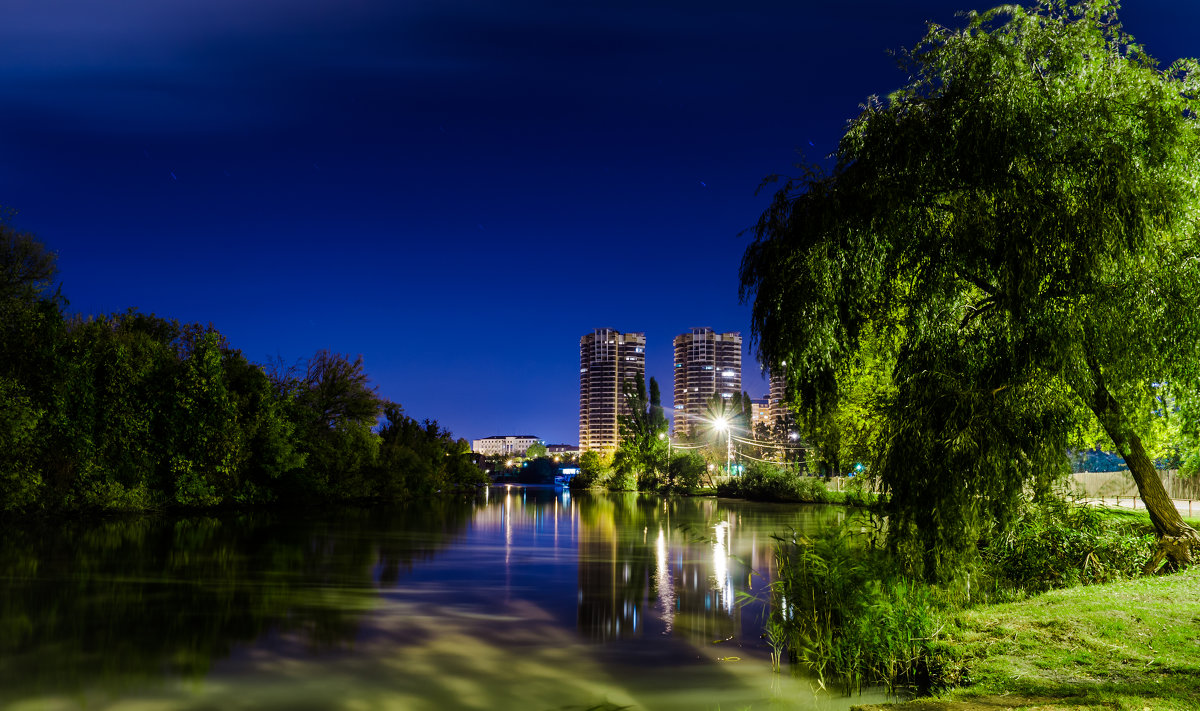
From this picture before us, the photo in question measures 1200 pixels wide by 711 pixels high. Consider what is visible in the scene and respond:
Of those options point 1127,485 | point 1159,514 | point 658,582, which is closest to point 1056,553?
point 1159,514

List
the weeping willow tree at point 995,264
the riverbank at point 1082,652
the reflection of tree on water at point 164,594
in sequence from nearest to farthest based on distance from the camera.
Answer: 1. the riverbank at point 1082,652
2. the weeping willow tree at point 995,264
3. the reflection of tree on water at point 164,594

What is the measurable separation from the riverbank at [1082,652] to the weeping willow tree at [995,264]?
4.16ft

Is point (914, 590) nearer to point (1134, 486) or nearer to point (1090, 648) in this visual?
point (1090, 648)

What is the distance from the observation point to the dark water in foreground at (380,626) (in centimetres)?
1003

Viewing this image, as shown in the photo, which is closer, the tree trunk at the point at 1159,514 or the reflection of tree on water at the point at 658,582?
the tree trunk at the point at 1159,514

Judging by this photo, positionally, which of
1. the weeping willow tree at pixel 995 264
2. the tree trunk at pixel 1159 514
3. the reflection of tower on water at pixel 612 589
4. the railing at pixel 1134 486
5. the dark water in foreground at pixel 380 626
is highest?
the weeping willow tree at pixel 995 264

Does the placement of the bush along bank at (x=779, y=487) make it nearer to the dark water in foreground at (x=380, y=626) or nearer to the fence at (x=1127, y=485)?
the fence at (x=1127, y=485)

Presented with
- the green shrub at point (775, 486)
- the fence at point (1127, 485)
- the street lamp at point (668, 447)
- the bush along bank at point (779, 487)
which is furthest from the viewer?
the street lamp at point (668, 447)

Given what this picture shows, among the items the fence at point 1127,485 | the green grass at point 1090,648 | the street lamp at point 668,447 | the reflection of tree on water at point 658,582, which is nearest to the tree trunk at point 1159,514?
the green grass at point 1090,648

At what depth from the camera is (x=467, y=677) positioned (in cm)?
1091

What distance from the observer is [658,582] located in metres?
19.3

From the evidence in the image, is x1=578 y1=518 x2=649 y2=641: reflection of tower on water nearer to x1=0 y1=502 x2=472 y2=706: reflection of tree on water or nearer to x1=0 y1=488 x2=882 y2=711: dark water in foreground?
x1=0 y1=488 x2=882 y2=711: dark water in foreground

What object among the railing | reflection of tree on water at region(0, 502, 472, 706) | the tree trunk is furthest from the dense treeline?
the railing

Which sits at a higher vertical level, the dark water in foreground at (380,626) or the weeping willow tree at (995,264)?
the weeping willow tree at (995,264)
